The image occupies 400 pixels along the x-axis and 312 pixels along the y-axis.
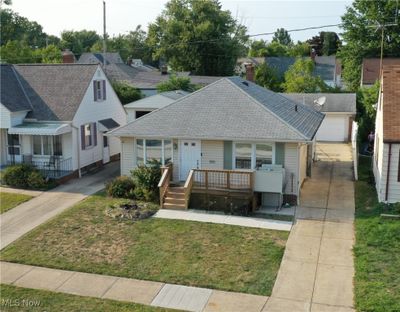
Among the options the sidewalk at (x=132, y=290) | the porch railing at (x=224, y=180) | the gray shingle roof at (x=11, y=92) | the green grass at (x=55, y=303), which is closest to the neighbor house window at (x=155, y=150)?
the porch railing at (x=224, y=180)

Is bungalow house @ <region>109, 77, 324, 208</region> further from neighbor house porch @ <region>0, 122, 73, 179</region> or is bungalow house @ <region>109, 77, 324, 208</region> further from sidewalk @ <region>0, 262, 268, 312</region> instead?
sidewalk @ <region>0, 262, 268, 312</region>

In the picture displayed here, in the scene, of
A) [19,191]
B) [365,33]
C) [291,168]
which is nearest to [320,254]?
[291,168]

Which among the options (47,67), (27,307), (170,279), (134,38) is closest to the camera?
(27,307)

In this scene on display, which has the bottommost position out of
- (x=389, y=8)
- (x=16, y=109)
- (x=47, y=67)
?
(x=16, y=109)

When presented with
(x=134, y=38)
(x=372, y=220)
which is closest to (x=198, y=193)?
(x=372, y=220)

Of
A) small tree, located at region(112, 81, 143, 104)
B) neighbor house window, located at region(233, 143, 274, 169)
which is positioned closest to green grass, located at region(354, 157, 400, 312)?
neighbor house window, located at region(233, 143, 274, 169)

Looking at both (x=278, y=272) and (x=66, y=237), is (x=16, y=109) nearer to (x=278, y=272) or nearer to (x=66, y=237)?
(x=66, y=237)

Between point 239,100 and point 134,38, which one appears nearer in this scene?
point 239,100
